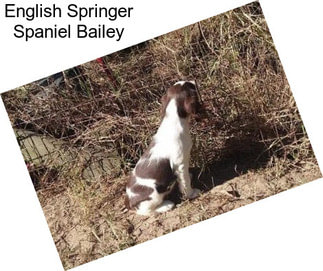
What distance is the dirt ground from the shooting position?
423 centimetres

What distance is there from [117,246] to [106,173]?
936 millimetres

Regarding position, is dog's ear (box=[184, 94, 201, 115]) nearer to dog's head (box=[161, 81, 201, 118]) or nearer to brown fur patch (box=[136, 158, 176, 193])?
dog's head (box=[161, 81, 201, 118])

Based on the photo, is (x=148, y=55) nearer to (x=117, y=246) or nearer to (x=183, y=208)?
(x=183, y=208)

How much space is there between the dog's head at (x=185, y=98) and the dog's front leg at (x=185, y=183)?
0.49 meters

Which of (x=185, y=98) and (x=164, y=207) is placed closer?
(x=185, y=98)

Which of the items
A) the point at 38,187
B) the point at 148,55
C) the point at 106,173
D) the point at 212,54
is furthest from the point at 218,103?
the point at 38,187

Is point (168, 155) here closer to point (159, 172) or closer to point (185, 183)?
point (159, 172)

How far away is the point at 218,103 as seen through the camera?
185 inches

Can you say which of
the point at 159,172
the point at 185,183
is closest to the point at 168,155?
the point at 159,172

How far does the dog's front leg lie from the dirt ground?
7cm

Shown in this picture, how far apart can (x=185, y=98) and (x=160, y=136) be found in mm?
418

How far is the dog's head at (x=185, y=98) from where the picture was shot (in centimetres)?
393

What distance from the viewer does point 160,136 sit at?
4047 mm

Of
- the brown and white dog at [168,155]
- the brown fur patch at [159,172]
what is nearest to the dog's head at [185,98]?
the brown and white dog at [168,155]
